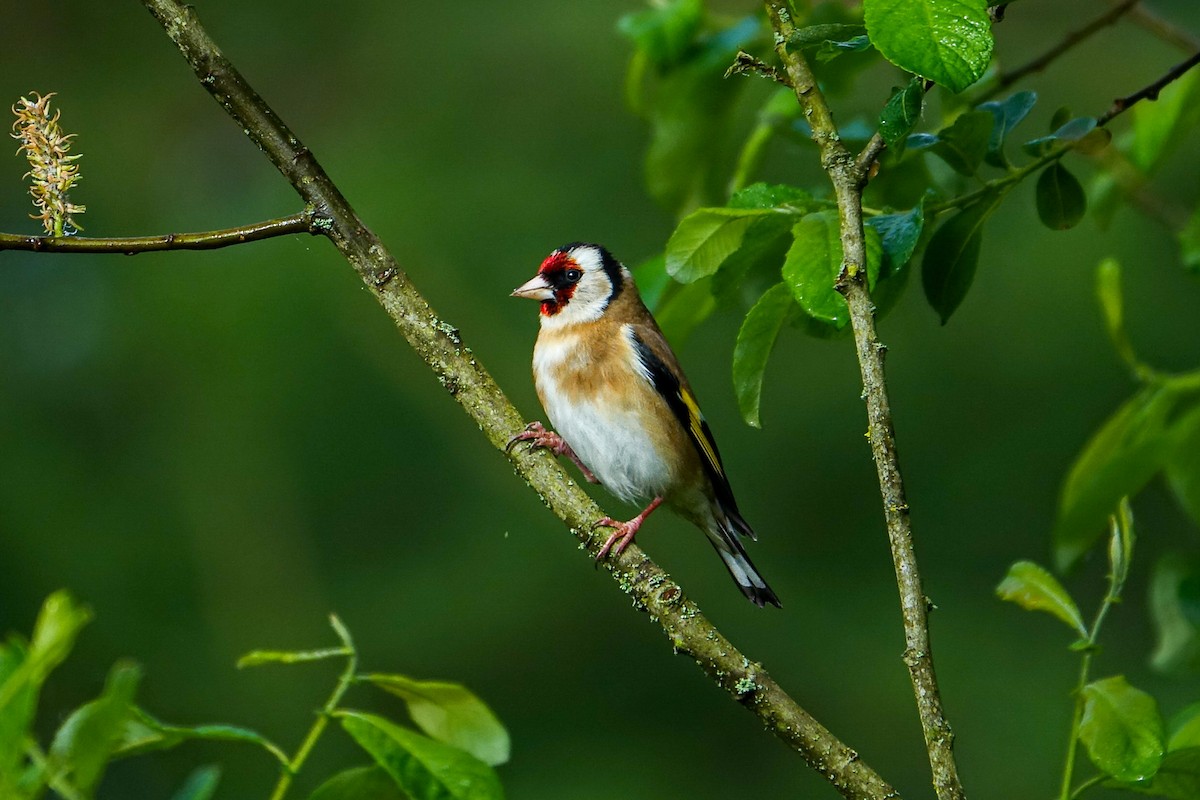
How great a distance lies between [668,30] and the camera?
5.50 ft

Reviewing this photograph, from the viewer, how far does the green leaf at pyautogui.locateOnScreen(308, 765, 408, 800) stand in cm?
96

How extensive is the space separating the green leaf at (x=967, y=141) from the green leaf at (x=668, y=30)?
50 cm

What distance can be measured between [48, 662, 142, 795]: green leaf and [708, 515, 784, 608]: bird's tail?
1841 mm

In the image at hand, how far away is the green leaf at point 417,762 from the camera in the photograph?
958 millimetres

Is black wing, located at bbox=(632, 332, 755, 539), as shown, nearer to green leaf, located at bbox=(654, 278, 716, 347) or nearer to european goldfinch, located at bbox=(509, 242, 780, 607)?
european goldfinch, located at bbox=(509, 242, 780, 607)

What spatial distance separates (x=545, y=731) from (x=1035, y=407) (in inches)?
92.7

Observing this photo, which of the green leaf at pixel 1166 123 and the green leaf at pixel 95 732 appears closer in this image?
the green leaf at pixel 95 732

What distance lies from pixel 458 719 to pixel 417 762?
0.12 meters

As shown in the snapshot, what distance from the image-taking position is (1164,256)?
198 inches

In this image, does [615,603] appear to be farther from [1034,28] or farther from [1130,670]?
[1034,28]

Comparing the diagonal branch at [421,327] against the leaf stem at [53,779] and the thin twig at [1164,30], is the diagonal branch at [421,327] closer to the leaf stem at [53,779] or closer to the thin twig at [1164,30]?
the leaf stem at [53,779]

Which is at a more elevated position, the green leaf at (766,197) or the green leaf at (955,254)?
the green leaf at (766,197)

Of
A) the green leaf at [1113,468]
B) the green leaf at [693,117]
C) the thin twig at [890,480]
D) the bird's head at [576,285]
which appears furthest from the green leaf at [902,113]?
the bird's head at [576,285]

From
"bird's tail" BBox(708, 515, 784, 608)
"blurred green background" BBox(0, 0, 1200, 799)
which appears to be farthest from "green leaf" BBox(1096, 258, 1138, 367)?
"blurred green background" BBox(0, 0, 1200, 799)
